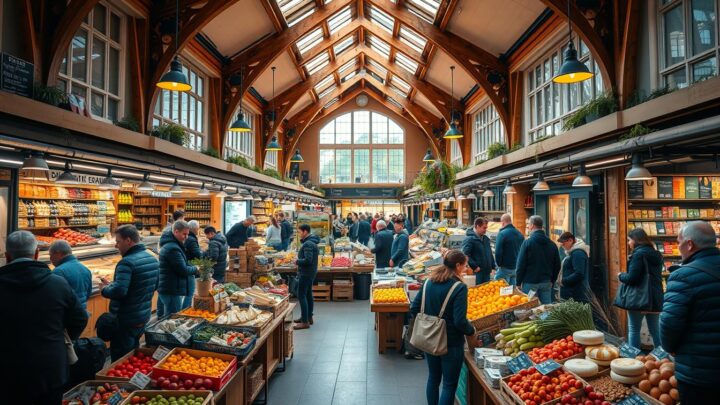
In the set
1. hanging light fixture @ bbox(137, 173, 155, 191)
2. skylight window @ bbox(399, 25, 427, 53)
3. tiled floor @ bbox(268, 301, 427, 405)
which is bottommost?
tiled floor @ bbox(268, 301, 427, 405)

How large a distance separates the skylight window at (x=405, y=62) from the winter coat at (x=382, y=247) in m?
Answer: 8.69

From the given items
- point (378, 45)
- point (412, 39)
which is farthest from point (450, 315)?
point (378, 45)

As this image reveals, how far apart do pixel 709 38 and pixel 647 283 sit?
2.86 m

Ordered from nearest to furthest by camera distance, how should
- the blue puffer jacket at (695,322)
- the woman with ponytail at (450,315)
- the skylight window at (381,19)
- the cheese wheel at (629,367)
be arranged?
the blue puffer jacket at (695,322), the cheese wheel at (629,367), the woman with ponytail at (450,315), the skylight window at (381,19)

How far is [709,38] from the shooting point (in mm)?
4844

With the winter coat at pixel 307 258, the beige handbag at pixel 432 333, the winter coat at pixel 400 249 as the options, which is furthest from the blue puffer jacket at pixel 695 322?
the winter coat at pixel 400 249

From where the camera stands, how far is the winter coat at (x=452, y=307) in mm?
3404

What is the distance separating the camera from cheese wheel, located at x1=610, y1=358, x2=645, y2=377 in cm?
277

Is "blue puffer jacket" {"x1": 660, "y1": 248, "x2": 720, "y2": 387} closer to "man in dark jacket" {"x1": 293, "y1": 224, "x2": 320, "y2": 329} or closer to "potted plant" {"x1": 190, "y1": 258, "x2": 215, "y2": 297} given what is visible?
"potted plant" {"x1": 190, "y1": 258, "x2": 215, "y2": 297}

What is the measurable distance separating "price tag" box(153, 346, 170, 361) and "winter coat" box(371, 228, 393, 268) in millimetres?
5469

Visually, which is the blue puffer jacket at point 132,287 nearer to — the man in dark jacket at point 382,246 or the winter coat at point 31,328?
the winter coat at point 31,328

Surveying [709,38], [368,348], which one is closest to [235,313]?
[368,348]

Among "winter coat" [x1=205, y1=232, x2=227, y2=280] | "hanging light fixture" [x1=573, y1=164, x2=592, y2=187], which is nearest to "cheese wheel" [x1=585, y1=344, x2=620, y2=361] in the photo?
"hanging light fixture" [x1=573, y1=164, x2=592, y2=187]

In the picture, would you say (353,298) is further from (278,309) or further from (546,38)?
(546,38)
